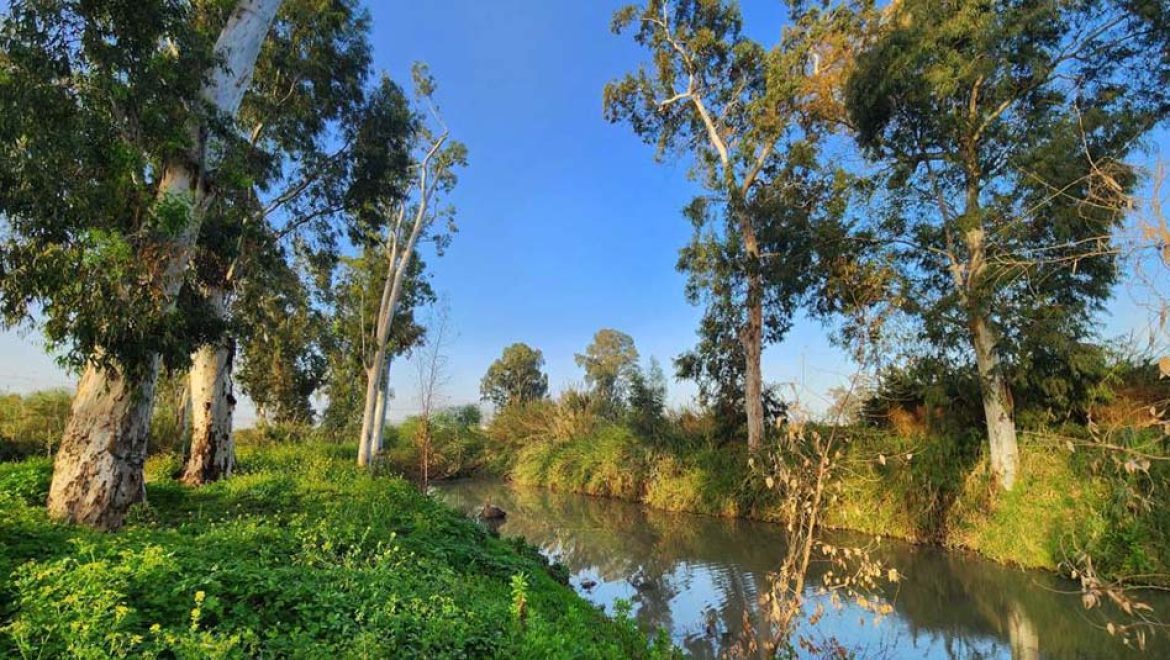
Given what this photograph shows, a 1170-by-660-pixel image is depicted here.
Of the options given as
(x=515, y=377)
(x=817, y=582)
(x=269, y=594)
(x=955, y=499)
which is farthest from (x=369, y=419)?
(x=515, y=377)

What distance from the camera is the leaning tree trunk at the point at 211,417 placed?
993 centimetres

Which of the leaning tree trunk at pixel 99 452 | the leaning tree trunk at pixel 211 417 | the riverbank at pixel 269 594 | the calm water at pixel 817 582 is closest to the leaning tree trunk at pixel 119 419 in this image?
the leaning tree trunk at pixel 99 452

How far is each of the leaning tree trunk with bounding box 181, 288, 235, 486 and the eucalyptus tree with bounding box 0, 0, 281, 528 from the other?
12.7 feet

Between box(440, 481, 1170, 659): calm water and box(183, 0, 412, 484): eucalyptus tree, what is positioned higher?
box(183, 0, 412, 484): eucalyptus tree

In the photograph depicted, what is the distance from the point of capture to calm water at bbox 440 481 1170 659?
21.0ft

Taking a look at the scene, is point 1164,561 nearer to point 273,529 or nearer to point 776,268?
point 776,268

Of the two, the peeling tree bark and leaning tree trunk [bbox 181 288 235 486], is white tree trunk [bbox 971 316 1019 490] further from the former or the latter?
leaning tree trunk [bbox 181 288 235 486]

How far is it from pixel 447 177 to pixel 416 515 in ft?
40.0

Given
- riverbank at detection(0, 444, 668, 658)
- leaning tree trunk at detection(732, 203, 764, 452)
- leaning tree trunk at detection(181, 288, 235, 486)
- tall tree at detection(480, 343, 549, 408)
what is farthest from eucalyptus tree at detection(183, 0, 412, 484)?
tall tree at detection(480, 343, 549, 408)

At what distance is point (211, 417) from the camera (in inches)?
400

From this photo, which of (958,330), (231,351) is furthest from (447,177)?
(958,330)

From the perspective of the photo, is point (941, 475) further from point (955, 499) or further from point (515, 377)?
point (515, 377)

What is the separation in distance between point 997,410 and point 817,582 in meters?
4.44

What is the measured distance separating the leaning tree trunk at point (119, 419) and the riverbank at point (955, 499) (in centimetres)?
685
